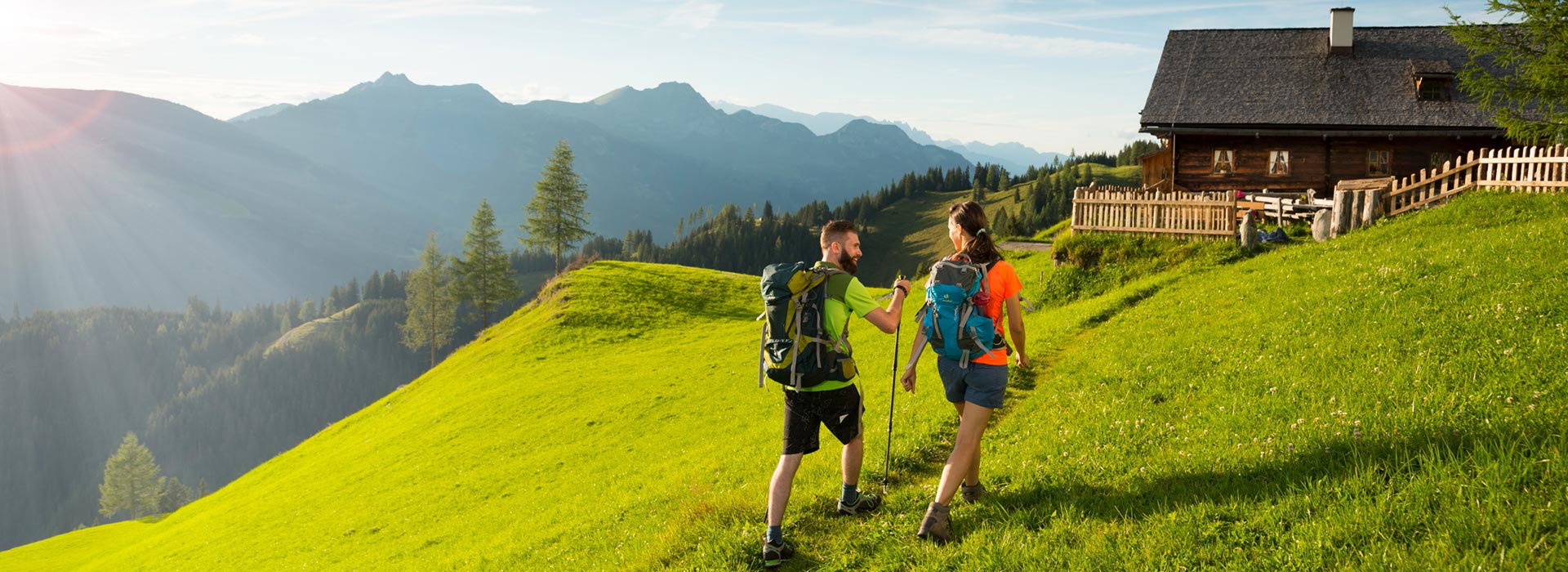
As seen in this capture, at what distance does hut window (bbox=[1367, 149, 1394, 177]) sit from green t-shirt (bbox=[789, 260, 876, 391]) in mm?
37821

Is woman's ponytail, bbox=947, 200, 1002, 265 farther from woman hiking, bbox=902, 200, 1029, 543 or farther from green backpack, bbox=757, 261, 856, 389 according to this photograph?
green backpack, bbox=757, 261, 856, 389

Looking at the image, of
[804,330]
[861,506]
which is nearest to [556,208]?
[861,506]

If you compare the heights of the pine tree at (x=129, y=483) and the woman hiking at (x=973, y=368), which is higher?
the woman hiking at (x=973, y=368)

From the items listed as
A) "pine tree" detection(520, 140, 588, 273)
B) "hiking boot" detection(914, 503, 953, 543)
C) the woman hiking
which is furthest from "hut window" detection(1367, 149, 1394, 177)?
"pine tree" detection(520, 140, 588, 273)

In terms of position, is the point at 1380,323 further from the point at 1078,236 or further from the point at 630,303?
the point at 630,303

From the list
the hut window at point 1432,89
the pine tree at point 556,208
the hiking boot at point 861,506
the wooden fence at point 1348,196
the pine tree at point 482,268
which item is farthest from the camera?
the pine tree at point 482,268

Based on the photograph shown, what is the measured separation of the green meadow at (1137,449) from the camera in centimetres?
545

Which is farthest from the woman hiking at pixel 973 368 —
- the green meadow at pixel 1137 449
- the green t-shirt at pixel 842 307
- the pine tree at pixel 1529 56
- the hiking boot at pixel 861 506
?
the pine tree at pixel 1529 56

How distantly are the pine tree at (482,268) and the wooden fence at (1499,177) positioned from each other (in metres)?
75.0

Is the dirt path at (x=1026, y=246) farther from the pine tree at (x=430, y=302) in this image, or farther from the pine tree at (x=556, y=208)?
the pine tree at (x=430, y=302)

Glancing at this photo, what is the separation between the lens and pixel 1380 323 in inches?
413

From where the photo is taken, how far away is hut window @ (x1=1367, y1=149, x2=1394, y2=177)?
34.2 m

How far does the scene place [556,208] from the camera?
76062 mm

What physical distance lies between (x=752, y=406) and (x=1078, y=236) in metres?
12.5
